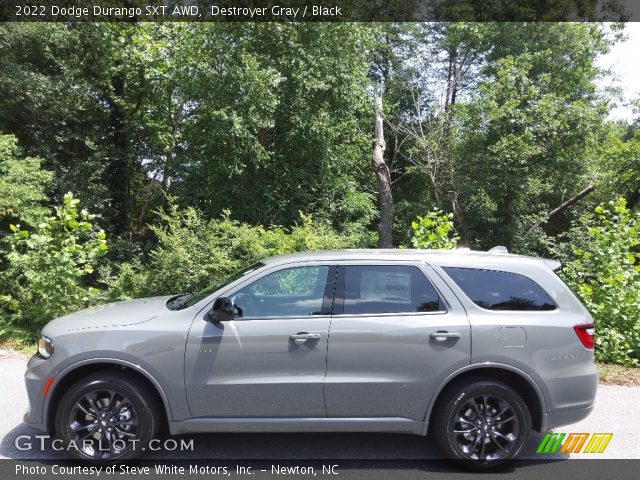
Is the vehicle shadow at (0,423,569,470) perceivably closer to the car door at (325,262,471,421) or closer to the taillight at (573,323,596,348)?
the car door at (325,262,471,421)

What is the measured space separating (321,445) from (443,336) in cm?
153

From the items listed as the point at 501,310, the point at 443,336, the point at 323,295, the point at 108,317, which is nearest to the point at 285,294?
the point at 323,295

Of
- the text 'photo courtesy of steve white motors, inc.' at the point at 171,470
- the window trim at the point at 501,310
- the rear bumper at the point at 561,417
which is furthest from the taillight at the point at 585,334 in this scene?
the text 'photo courtesy of steve white motors, inc.' at the point at 171,470

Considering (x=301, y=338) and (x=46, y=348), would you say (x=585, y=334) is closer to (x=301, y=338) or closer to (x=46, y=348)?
(x=301, y=338)

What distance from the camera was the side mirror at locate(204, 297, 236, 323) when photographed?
4.14m

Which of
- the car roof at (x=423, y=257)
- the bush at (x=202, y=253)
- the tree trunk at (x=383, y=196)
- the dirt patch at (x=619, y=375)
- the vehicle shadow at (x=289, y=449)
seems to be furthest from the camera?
the tree trunk at (x=383, y=196)

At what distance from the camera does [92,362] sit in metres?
4.12

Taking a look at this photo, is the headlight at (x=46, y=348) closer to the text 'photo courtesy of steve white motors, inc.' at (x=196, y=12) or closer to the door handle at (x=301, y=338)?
the door handle at (x=301, y=338)

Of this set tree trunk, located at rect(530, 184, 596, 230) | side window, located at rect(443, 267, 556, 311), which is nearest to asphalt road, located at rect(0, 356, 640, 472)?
side window, located at rect(443, 267, 556, 311)

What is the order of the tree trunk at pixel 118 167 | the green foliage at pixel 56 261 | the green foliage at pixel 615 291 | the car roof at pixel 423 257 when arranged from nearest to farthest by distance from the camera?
the car roof at pixel 423 257 < the green foliage at pixel 615 291 < the green foliage at pixel 56 261 < the tree trunk at pixel 118 167

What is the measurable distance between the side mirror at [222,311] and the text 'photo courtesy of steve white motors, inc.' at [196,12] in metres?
12.2

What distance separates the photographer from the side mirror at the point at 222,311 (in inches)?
163

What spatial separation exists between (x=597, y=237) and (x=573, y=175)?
11.3m

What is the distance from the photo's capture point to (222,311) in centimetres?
415
